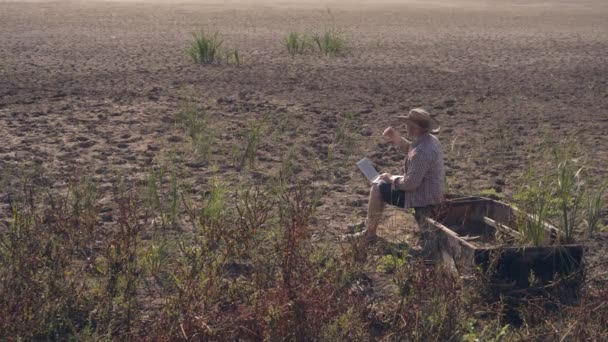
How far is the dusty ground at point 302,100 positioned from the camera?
8547mm

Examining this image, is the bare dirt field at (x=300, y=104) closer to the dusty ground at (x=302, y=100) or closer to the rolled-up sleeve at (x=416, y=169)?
the dusty ground at (x=302, y=100)

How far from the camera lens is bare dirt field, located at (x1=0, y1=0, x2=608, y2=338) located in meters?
8.35

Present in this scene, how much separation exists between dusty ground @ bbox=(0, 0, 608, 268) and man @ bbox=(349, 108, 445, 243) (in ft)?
1.21

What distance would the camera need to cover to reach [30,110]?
1069 cm

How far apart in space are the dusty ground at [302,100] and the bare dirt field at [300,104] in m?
0.03

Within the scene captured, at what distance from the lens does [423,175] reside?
20.8ft

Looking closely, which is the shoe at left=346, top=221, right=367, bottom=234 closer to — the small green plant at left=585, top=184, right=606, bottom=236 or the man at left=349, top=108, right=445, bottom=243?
the man at left=349, top=108, right=445, bottom=243

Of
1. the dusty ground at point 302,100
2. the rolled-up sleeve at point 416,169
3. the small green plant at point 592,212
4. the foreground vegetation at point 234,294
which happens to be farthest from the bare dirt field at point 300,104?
the foreground vegetation at point 234,294

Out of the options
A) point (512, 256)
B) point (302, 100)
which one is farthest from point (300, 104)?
point (512, 256)

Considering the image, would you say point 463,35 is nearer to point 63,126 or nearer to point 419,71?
point 419,71

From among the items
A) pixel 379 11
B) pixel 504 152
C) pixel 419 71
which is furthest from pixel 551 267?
pixel 379 11

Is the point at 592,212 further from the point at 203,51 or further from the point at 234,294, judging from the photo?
the point at 203,51

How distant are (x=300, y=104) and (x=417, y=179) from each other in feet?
18.1

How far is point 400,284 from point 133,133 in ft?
17.1
